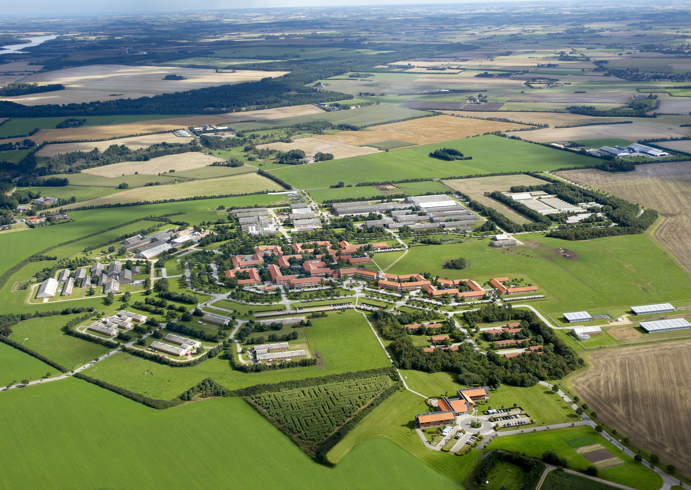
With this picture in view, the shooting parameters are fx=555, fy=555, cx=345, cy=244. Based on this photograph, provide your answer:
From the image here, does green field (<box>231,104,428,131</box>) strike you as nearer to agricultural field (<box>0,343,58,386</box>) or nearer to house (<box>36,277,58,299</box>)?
house (<box>36,277,58,299</box>)

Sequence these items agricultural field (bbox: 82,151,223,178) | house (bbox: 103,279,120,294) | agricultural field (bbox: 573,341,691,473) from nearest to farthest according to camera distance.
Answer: agricultural field (bbox: 573,341,691,473) → house (bbox: 103,279,120,294) → agricultural field (bbox: 82,151,223,178)

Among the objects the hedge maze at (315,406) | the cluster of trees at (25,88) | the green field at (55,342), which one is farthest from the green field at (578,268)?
the cluster of trees at (25,88)

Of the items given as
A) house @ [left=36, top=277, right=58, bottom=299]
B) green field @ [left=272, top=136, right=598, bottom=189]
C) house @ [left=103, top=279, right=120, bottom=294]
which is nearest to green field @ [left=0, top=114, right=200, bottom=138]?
green field @ [left=272, top=136, right=598, bottom=189]

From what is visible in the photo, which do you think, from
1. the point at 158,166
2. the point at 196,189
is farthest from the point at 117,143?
the point at 196,189

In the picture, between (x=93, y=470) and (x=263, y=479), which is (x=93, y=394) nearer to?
(x=93, y=470)

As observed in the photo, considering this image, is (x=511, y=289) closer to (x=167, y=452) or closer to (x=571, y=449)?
(x=571, y=449)
